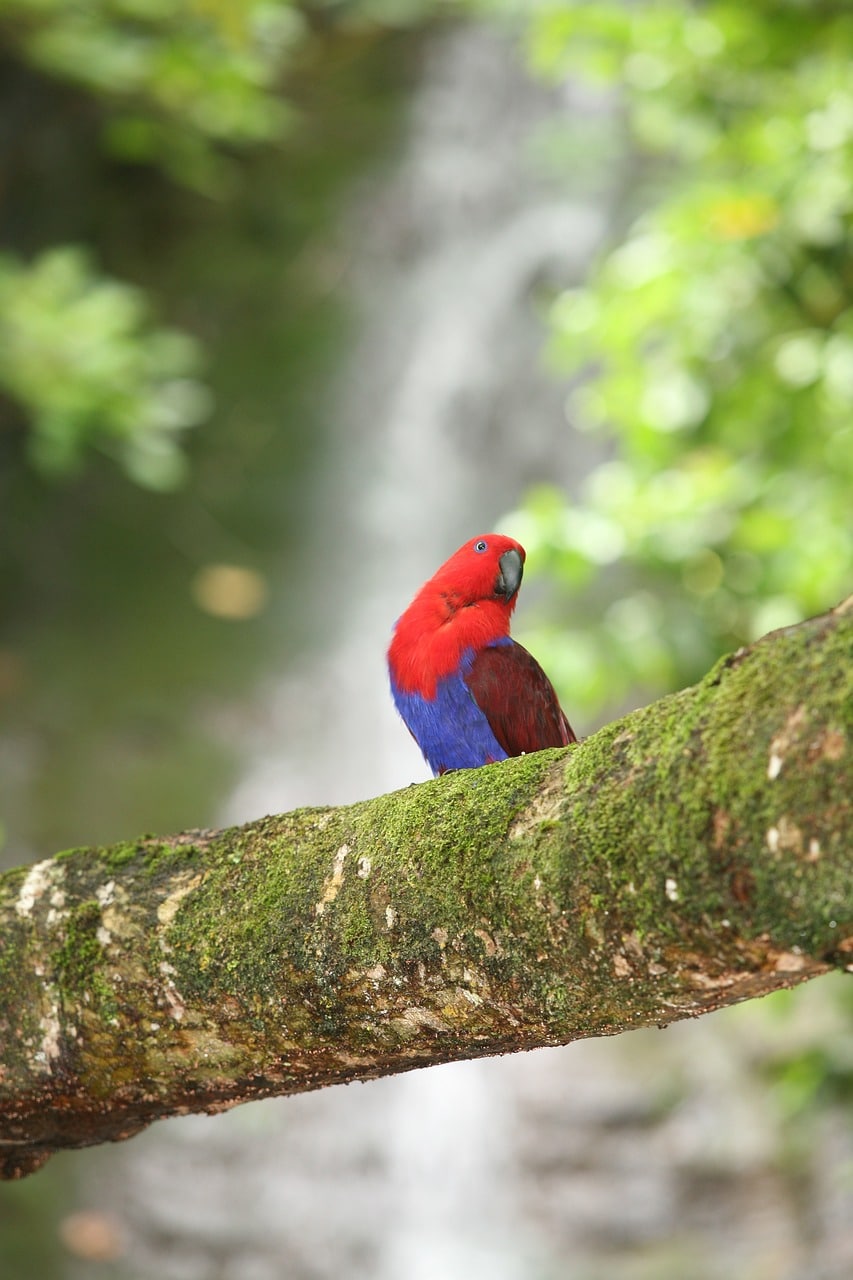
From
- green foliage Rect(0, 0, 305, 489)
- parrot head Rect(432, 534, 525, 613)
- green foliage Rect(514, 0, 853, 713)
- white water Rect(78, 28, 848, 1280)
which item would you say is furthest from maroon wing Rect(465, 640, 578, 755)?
green foliage Rect(0, 0, 305, 489)

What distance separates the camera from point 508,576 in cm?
279

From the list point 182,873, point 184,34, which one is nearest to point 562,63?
point 184,34

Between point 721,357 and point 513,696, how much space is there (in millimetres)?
1886

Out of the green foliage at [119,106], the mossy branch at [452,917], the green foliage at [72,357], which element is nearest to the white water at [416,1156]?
the green foliage at [119,106]

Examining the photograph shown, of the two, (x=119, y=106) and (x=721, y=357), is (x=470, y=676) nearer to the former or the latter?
(x=721, y=357)

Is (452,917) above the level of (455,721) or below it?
below

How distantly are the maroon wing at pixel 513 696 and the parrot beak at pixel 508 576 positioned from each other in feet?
0.59

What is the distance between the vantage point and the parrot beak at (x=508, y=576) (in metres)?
2.79

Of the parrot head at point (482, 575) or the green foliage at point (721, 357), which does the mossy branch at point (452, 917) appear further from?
the green foliage at point (721, 357)

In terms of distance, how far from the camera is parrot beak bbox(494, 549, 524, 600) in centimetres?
279

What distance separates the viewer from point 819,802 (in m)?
1.08

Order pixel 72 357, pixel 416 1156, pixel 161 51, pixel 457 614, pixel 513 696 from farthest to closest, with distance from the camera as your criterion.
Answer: pixel 161 51, pixel 416 1156, pixel 72 357, pixel 457 614, pixel 513 696

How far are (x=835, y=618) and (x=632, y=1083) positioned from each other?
15.0ft

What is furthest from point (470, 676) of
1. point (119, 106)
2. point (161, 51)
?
point (119, 106)
